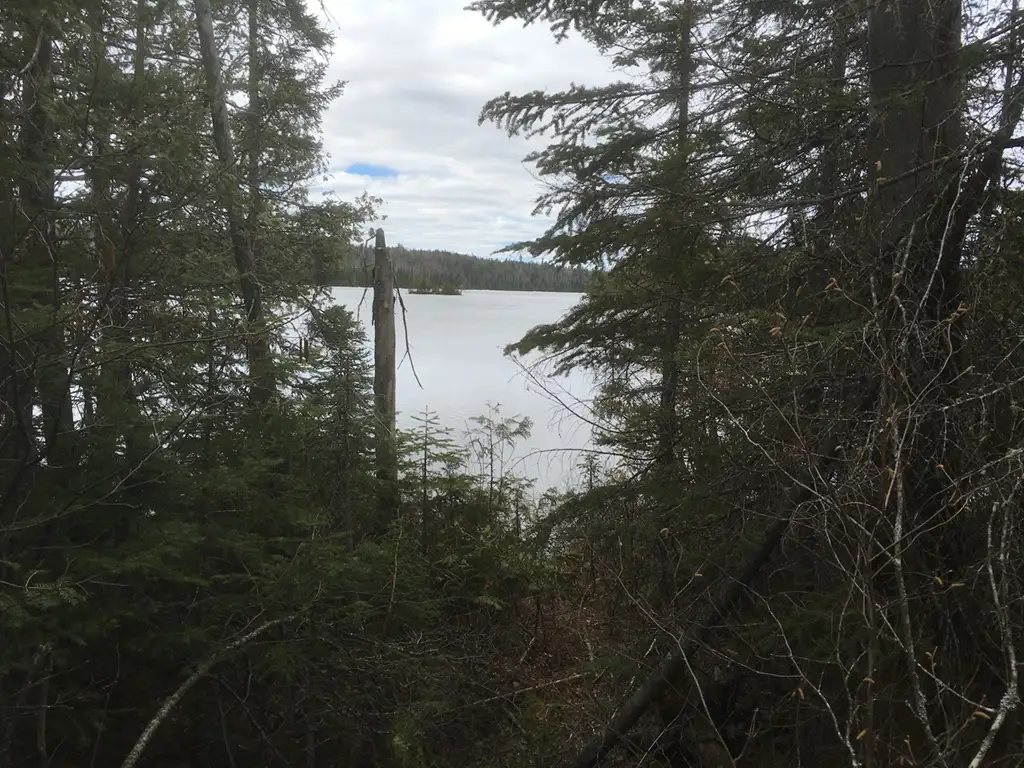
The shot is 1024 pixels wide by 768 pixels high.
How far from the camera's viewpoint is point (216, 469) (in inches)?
159

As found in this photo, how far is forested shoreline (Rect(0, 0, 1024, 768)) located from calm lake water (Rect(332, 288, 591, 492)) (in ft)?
5.30

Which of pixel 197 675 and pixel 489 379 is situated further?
pixel 489 379

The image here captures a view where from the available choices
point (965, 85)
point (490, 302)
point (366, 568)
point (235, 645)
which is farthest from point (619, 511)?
point (490, 302)

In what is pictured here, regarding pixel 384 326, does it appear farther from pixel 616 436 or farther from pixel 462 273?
pixel 462 273

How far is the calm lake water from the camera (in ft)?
26.4

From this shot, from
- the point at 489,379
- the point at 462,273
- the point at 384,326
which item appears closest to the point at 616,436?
the point at 384,326

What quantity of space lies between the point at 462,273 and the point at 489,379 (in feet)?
32.0

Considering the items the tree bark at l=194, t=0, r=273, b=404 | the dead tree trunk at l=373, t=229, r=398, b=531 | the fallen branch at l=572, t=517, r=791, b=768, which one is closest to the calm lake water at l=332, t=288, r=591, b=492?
the dead tree trunk at l=373, t=229, r=398, b=531

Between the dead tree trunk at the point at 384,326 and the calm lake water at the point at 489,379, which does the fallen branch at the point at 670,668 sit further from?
the dead tree trunk at the point at 384,326

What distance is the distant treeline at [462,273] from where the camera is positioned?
26.8 ft

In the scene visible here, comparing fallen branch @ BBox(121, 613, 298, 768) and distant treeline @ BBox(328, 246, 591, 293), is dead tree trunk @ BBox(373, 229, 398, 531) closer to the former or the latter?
distant treeline @ BBox(328, 246, 591, 293)

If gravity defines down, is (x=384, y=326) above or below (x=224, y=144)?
below

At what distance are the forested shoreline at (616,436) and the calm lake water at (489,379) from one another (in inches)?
63.7

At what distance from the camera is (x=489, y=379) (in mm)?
12938
